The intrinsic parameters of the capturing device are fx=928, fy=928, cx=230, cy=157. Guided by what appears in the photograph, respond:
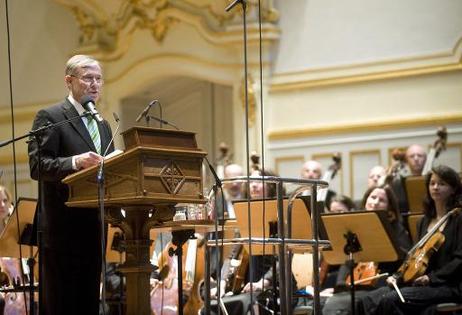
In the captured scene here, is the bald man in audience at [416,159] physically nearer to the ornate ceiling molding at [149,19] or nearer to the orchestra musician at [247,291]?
the orchestra musician at [247,291]

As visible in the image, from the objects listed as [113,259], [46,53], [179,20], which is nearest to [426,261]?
[113,259]

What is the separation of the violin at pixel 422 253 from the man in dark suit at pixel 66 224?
2555mm

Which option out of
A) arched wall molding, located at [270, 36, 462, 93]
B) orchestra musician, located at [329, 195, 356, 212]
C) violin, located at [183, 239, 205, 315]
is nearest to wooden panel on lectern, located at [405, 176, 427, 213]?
orchestra musician, located at [329, 195, 356, 212]

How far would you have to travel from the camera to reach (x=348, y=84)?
34.7ft

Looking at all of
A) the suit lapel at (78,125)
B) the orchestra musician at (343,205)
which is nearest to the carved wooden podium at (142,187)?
the suit lapel at (78,125)

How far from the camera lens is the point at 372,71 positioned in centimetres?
1045

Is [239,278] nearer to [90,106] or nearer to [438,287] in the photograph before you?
[438,287]

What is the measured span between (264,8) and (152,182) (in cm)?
729

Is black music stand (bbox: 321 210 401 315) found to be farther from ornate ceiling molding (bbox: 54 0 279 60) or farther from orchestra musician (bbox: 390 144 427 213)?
ornate ceiling molding (bbox: 54 0 279 60)

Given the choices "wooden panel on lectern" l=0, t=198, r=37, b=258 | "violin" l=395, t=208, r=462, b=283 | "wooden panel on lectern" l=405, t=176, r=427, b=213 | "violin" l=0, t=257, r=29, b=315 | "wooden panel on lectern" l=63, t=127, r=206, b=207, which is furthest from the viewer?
"wooden panel on lectern" l=405, t=176, r=427, b=213

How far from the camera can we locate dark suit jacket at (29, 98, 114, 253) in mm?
4363

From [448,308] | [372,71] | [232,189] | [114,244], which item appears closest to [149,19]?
[372,71]

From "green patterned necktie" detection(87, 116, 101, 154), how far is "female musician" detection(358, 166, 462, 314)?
8.41 ft

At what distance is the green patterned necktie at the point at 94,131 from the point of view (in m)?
4.57
